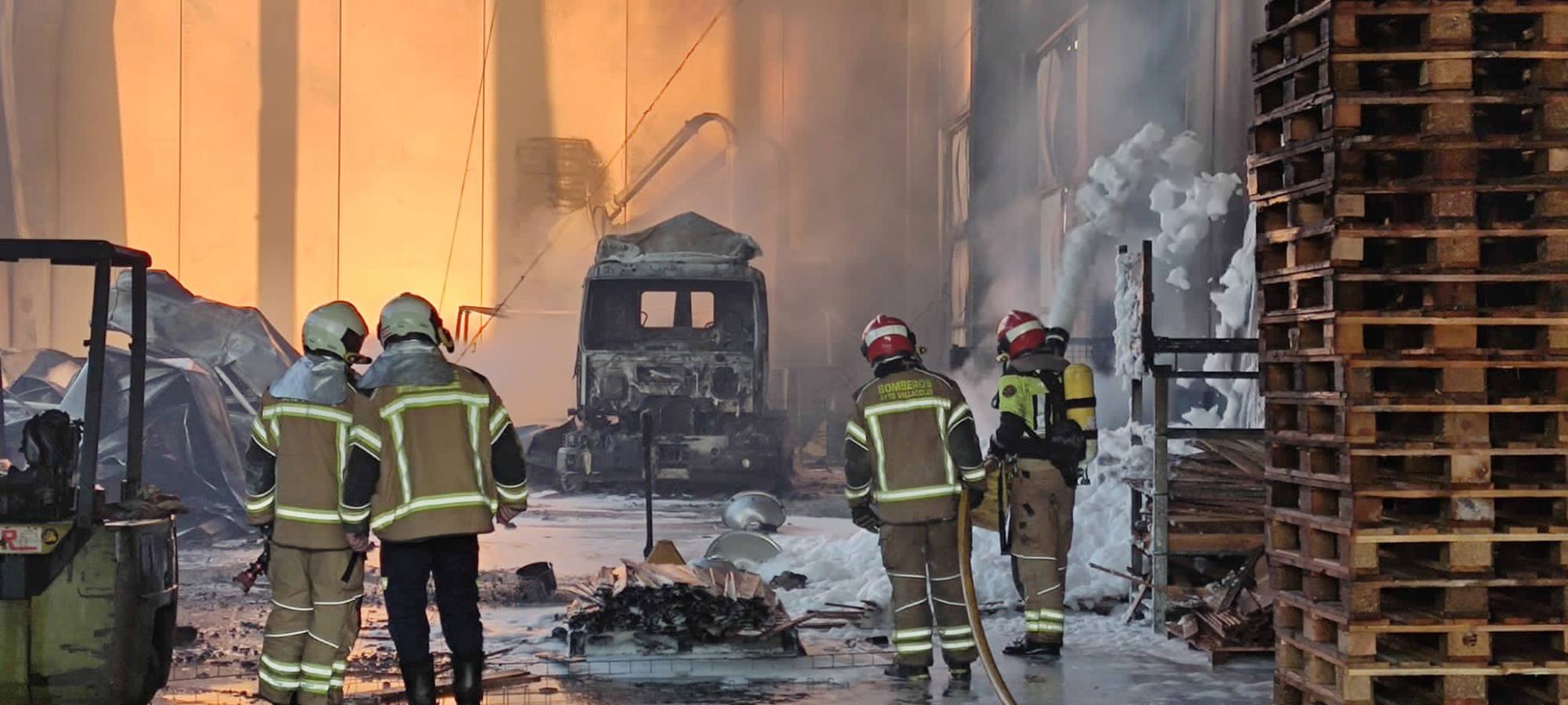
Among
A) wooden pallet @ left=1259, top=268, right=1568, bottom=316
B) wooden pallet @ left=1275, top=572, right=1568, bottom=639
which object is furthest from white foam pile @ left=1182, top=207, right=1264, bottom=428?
wooden pallet @ left=1275, top=572, right=1568, bottom=639

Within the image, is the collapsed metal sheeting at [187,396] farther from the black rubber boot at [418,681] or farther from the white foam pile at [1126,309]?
the white foam pile at [1126,309]

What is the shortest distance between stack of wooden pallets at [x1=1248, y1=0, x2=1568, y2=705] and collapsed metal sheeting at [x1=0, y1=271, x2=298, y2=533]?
32.7ft

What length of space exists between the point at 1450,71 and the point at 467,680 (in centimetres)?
398

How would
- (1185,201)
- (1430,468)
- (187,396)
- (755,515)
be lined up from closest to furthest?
(1430,468) < (187,396) < (755,515) < (1185,201)

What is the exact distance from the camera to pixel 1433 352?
451cm

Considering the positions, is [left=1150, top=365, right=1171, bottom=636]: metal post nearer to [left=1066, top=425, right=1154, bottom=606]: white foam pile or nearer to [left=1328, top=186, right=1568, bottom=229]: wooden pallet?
[left=1066, top=425, right=1154, bottom=606]: white foam pile

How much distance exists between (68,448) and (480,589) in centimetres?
403

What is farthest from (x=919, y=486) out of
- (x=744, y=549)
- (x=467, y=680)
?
(x=744, y=549)

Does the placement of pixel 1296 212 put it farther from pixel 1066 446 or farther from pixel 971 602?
pixel 1066 446

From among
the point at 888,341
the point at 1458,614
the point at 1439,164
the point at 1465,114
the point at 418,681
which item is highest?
the point at 1465,114

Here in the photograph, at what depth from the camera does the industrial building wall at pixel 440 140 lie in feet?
73.6

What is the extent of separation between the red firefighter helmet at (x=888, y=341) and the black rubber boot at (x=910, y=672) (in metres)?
1.36

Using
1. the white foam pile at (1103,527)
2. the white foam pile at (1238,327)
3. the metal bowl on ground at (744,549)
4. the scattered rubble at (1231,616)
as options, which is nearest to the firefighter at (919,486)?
the scattered rubble at (1231,616)

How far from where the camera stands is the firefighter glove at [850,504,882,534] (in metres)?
6.94
